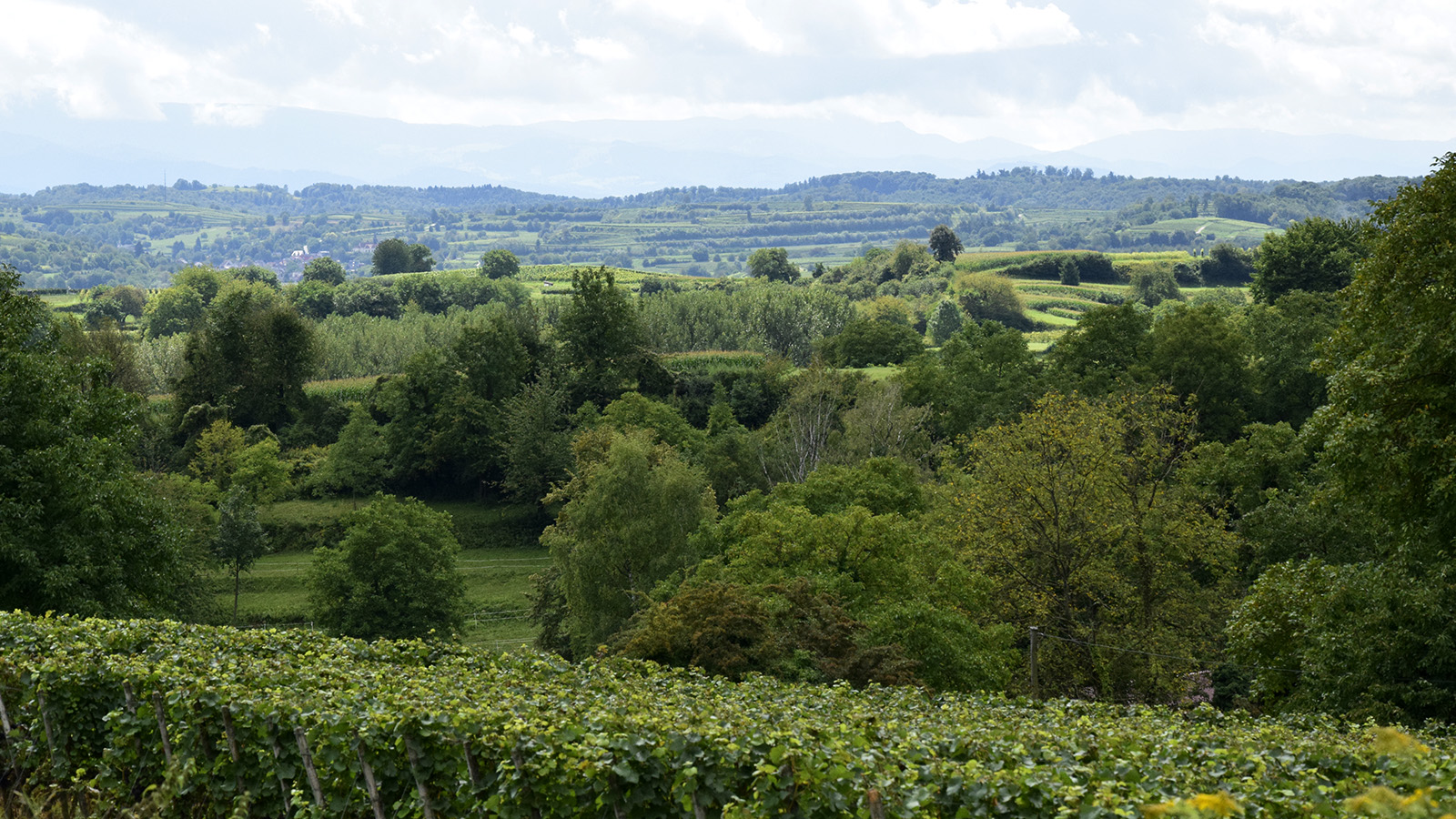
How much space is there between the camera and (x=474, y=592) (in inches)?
2128

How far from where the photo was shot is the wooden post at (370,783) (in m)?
10.1

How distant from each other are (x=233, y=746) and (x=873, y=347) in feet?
247

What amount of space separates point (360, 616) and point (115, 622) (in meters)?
23.4

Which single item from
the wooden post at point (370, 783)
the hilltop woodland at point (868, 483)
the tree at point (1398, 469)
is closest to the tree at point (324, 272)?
the hilltop woodland at point (868, 483)

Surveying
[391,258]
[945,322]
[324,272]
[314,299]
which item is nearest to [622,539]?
[945,322]

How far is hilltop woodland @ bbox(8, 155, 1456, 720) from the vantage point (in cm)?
1939

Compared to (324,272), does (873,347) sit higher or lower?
lower

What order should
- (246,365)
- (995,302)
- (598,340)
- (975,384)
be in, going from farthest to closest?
→ (995,302) < (246,365) < (598,340) < (975,384)

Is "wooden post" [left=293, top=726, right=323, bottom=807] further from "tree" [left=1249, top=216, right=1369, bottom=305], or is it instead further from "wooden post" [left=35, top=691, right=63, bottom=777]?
"tree" [left=1249, top=216, right=1369, bottom=305]

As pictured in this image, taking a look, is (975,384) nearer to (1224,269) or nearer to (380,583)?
(380,583)

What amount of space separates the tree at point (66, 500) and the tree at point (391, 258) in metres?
155

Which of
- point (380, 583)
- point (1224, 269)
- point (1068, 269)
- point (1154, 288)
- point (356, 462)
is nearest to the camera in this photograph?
point (380, 583)

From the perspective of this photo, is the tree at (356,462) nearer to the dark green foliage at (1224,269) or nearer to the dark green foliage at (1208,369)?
the dark green foliage at (1208,369)

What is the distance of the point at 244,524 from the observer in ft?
147
